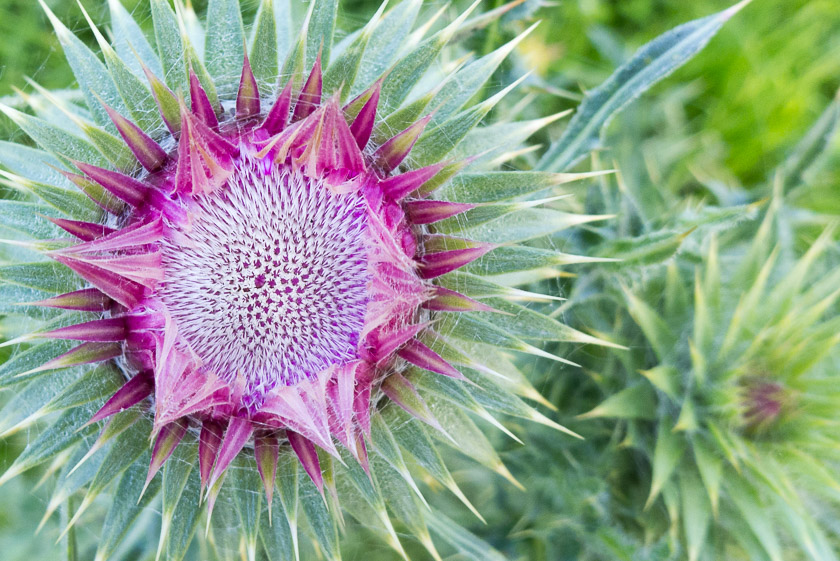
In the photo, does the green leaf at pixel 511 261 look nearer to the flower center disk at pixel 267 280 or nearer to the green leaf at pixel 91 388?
the flower center disk at pixel 267 280

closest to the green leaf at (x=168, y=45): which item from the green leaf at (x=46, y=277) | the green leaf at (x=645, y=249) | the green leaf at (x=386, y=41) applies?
the green leaf at (x=386, y=41)

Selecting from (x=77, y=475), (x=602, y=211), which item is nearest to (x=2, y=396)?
(x=77, y=475)

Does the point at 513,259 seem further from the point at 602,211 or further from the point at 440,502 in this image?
the point at 440,502

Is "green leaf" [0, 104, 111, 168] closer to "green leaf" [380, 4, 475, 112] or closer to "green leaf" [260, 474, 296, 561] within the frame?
"green leaf" [380, 4, 475, 112]

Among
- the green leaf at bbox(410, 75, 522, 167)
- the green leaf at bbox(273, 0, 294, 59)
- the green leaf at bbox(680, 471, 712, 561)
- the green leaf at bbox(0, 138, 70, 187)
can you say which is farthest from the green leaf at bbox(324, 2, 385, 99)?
the green leaf at bbox(680, 471, 712, 561)

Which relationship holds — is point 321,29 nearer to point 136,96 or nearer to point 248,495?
point 136,96

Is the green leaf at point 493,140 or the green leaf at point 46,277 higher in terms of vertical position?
the green leaf at point 493,140
